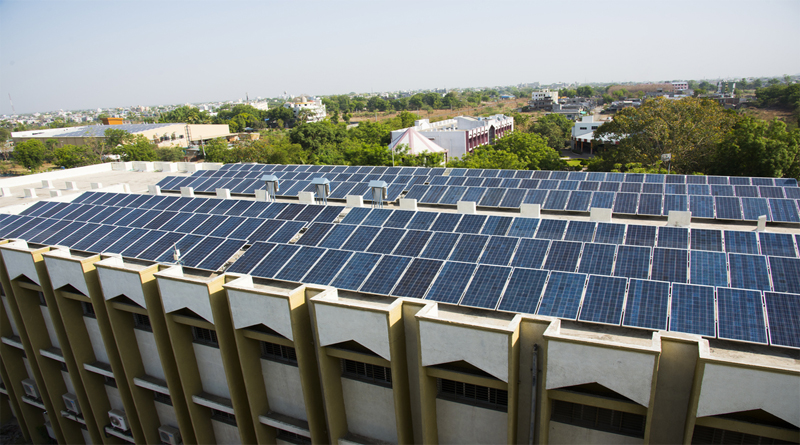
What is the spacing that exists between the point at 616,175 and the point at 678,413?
2574cm

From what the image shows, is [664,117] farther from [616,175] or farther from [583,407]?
[583,407]

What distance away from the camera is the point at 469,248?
1537cm

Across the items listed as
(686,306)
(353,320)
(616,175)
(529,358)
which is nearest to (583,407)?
(529,358)

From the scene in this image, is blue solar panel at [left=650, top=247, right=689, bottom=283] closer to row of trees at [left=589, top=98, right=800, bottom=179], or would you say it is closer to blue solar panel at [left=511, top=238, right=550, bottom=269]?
blue solar panel at [left=511, top=238, right=550, bottom=269]

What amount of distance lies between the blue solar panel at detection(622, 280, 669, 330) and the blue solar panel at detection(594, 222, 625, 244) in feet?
14.0

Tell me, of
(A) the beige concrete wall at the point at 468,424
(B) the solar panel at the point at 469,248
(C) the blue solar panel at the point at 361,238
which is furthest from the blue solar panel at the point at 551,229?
(A) the beige concrete wall at the point at 468,424

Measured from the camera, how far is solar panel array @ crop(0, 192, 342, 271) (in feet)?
60.0

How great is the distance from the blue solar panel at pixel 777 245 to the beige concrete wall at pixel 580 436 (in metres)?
8.53

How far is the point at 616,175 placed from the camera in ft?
107

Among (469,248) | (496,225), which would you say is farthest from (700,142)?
(469,248)

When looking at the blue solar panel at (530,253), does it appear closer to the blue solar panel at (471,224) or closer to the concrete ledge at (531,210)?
the blue solar panel at (471,224)

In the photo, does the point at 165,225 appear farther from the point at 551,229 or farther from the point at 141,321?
the point at 551,229

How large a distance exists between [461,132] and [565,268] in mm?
65516

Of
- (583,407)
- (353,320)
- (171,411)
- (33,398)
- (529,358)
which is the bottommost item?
(33,398)
